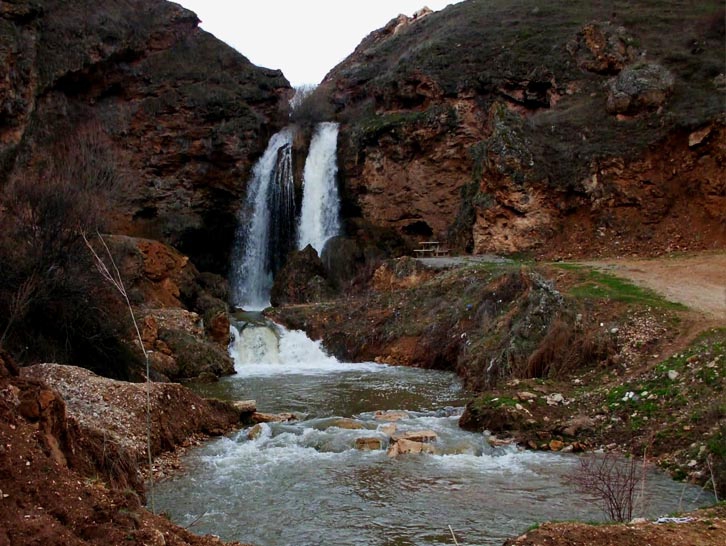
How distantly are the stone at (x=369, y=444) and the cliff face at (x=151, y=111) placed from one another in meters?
25.2

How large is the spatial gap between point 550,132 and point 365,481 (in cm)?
2299

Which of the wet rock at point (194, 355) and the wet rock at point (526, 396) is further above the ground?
the wet rock at point (526, 396)

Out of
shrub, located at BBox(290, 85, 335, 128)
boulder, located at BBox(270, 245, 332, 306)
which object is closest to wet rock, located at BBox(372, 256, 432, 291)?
boulder, located at BBox(270, 245, 332, 306)

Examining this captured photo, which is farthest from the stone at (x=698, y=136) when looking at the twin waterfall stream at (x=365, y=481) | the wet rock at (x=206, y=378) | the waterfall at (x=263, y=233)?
the wet rock at (x=206, y=378)

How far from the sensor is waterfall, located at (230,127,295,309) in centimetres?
3381

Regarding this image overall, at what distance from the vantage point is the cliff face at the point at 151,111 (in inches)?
1265

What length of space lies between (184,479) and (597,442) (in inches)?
218

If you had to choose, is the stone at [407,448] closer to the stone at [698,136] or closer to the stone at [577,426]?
the stone at [577,426]

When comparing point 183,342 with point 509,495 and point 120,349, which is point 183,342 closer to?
point 120,349

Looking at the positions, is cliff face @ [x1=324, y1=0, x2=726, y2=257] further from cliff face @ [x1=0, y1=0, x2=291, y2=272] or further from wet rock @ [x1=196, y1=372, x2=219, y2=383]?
wet rock @ [x1=196, y1=372, x2=219, y2=383]

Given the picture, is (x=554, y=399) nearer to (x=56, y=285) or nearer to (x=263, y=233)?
(x=56, y=285)

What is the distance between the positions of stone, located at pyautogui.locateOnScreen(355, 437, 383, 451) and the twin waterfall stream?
0.32 feet

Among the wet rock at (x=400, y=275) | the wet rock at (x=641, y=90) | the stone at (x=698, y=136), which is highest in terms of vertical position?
the wet rock at (x=641, y=90)

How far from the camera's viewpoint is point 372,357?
65.6 ft
